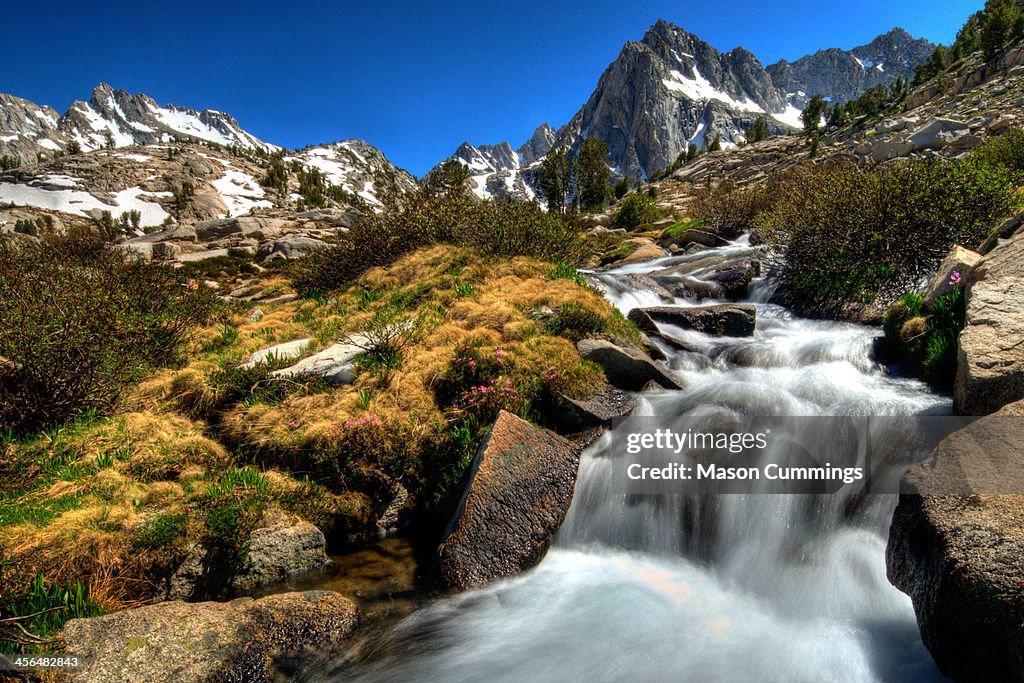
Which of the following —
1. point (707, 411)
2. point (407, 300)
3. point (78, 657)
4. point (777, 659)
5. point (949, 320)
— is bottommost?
point (777, 659)

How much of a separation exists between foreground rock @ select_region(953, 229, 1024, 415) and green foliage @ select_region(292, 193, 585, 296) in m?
8.86

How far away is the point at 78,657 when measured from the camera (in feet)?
10.4

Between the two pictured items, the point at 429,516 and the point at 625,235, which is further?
the point at 625,235

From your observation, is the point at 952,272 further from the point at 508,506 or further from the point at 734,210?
the point at 734,210

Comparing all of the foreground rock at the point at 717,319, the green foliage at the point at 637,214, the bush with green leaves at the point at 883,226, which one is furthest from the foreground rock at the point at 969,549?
the green foliage at the point at 637,214

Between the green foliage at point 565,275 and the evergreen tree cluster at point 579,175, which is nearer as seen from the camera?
the green foliage at point 565,275

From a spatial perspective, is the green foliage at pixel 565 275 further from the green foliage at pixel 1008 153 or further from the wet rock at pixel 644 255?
the green foliage at pixel 1008 153

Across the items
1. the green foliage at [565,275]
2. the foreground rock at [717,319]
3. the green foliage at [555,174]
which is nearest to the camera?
the green foliage at [565,275]

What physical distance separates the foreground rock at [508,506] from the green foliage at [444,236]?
7.88m

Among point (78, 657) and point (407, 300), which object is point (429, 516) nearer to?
point (78, 657)

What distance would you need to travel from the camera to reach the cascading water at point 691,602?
3754mm

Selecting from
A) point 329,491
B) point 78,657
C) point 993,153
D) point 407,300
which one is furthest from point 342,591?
point 993,153

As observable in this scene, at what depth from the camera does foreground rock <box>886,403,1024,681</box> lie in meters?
2.77

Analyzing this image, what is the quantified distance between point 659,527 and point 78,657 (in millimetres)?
5643
